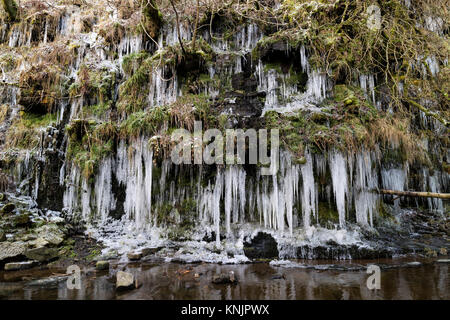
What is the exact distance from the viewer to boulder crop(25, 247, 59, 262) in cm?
469

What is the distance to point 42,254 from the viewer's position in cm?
480

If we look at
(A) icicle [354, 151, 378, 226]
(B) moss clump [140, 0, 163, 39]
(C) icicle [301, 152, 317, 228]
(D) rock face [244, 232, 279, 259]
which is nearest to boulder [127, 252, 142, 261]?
(D) rock face [244, 232, 279, 259]

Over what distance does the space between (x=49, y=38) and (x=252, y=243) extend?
1068 cm

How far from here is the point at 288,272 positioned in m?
4.14

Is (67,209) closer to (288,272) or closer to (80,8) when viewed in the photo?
(288,272)

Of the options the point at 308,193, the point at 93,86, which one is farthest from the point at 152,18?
the point at 308,193

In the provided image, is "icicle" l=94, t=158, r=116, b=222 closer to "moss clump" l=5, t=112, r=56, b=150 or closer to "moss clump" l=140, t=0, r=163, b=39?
"moss clump" l=5, t=112, r=56, b=150

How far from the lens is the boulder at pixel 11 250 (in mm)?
4520

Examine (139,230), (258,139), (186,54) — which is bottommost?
(139,230)

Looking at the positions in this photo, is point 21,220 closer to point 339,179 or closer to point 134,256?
point 134,256

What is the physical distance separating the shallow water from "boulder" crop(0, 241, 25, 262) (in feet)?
2.02

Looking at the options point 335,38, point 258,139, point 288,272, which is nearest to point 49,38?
point 258,139

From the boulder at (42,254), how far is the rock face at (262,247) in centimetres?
→ 423
